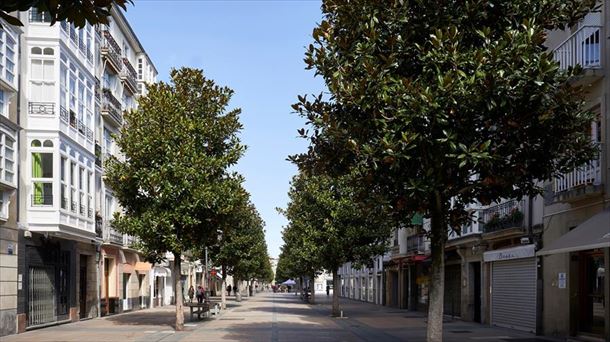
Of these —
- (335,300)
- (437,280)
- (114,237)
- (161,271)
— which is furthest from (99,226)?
(437,280)

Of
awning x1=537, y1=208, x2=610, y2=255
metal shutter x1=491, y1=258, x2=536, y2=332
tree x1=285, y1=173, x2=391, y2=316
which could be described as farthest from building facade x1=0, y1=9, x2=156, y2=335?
metal shutter x1=491, y1=258, x2=536, y2=332

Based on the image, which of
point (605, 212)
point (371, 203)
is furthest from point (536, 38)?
point (605, 212)

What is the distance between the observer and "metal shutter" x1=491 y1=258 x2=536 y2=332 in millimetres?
22656

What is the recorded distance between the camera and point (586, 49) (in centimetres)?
1758

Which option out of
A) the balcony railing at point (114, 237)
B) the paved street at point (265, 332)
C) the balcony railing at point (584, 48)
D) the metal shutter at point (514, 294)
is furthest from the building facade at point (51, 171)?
the metal shutter at point (514, 294)

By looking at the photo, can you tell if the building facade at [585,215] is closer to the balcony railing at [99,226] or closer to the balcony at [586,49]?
the balcony at [586,49]

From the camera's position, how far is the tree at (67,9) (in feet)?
16.0

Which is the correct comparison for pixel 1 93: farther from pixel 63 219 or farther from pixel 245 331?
pixel 245 331

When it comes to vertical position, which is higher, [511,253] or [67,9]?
[67,9]

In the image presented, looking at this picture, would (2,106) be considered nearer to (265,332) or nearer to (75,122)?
(75,122)

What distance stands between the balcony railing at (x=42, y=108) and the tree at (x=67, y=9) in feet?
70.1

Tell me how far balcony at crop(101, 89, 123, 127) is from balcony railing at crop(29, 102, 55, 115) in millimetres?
9809

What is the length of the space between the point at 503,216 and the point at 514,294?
2.77 metres

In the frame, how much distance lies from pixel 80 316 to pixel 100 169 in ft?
24.7
